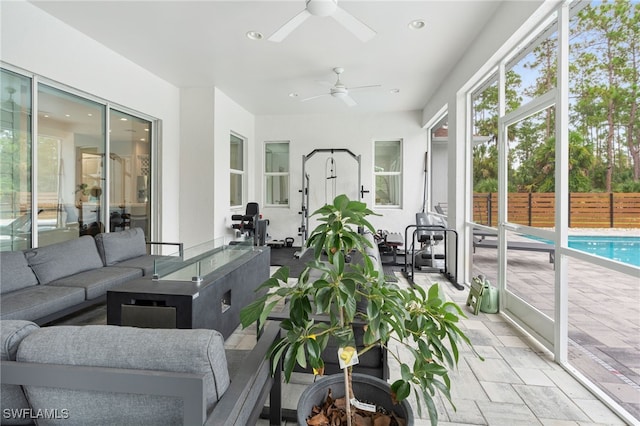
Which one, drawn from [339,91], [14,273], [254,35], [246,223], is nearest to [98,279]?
[14,273]

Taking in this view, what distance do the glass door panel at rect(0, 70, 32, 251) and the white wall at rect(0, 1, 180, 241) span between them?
10.1 inches

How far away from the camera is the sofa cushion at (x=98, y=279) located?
2.85 m

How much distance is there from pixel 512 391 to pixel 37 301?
11.3 feet

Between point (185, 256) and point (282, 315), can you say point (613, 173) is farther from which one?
point (185, 256)

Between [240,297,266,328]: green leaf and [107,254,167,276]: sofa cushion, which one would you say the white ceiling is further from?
[240,297,266,328]: green leaf

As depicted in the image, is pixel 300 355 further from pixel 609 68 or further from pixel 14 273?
pixel 14 273

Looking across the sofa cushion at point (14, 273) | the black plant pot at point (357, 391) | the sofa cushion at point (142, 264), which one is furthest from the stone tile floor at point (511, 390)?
the sofa cushion at point (142, 264)

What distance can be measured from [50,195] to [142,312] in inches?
91.0

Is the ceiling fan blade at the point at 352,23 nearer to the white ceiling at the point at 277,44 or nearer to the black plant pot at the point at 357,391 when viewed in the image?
the white ceiling at the point at 277,44

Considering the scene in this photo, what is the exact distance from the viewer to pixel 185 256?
283 cm

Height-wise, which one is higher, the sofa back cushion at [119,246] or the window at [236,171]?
the window at [236,171]

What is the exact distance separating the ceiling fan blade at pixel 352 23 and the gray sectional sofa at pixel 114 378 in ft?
8.46

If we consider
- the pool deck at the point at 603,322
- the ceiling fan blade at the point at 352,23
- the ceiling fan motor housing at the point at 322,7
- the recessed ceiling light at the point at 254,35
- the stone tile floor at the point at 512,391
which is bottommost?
→ the stone tile floor at the point at 512,391

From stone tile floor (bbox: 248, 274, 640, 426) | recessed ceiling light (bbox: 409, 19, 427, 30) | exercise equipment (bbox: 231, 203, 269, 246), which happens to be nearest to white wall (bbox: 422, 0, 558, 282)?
recessed ceiling light (bbox: 409, 19, 427, 30)
